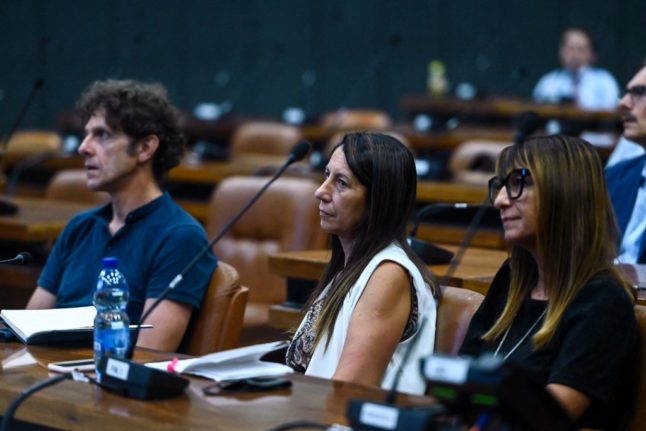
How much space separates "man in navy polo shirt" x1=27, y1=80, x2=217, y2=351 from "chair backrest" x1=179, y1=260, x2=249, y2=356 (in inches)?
2.0

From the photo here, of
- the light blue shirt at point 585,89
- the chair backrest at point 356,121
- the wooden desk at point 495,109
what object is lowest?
the chair backrest at point 356,121

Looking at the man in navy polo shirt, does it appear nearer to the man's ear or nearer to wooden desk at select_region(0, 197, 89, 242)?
the man's ear

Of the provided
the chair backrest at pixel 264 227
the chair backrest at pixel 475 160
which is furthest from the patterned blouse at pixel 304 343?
the chair backrest at pixel 475 160

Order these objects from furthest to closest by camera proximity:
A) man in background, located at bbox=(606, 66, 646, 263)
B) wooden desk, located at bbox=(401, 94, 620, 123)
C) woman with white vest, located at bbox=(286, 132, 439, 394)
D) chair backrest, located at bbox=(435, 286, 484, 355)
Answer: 1. wooden desk, located at bbox=(401, 94, 620, 123)
2. man in background, located at bbox=(606, 66, 646, 263)
3. chair backrest, located at bbox=(435, 286, 484, 355)
4. woman with white vest, located at bbox=(286, 132, 439, 394)

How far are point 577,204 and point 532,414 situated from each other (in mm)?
761

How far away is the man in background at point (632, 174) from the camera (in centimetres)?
403

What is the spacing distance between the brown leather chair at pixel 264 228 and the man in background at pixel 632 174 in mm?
1163

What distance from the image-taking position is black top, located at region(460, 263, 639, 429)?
7.24ft

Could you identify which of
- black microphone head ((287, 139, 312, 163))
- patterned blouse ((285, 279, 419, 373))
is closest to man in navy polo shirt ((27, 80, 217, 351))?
black microphone head ((287, 139, 312, 163))

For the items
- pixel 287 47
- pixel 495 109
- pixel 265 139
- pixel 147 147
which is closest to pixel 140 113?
pixel 147 147

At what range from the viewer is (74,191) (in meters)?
5.54

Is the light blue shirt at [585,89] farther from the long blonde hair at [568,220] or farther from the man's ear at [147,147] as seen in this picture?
the long blonde hair at [568,220]

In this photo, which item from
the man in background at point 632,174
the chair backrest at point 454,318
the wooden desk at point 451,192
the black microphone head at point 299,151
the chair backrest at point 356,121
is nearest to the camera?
the chair backrest at point 454,318

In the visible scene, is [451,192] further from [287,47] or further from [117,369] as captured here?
[287,47]
